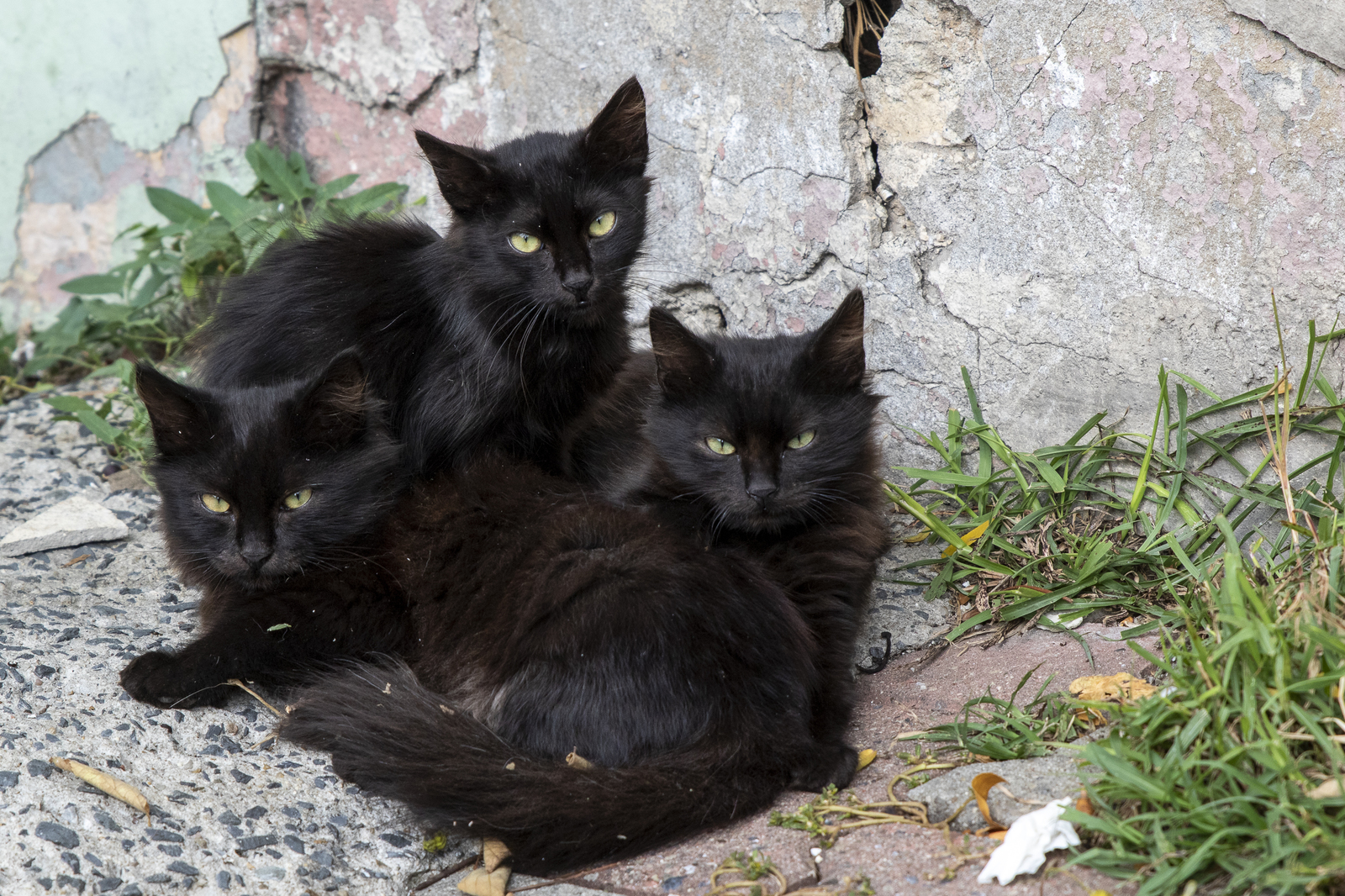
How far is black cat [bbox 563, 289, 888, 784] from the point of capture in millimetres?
3012

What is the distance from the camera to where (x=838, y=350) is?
305 cm

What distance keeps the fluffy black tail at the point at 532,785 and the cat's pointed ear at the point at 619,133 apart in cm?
173

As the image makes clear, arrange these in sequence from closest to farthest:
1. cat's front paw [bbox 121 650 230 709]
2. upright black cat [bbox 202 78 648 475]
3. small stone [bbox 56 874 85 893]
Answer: small stone [bbox 56 874 85 893], cat's front paw [bbox 121 650 230 709], upright black cat [bbox 202 78 648 475]

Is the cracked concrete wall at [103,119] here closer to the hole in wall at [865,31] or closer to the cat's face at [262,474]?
the cat's face at [262,474]

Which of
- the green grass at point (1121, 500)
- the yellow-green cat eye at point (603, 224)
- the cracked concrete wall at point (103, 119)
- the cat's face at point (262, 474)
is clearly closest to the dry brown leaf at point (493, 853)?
the cat's face at point (262, 474)

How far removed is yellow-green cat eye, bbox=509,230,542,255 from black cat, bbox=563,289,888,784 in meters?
0.58

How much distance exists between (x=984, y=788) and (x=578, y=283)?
1.81m

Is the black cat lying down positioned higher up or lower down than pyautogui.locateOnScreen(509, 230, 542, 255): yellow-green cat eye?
lower down

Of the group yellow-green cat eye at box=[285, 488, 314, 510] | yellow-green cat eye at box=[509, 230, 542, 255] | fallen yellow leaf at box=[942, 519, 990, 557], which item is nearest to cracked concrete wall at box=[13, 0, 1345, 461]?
fallen yellow leaf at box=[942, 519, 990, 557]

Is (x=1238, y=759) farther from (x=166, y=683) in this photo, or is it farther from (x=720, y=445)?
(x=166, y=683)

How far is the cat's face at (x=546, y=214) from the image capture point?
132 inches

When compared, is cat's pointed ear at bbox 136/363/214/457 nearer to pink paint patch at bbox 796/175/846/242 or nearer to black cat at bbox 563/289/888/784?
black cat at bbox 563/289/888/784

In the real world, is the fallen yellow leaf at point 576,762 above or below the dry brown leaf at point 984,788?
below

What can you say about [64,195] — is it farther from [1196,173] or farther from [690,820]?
[1196,173]
